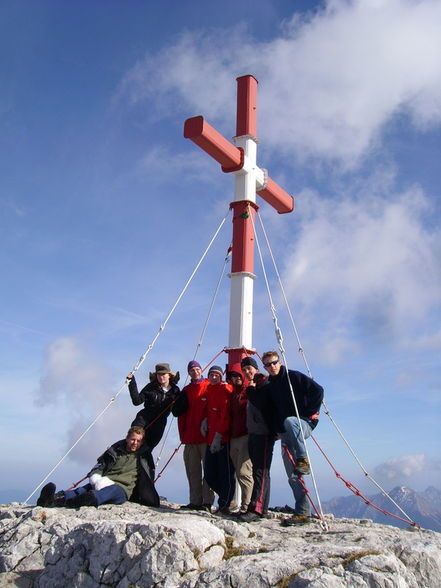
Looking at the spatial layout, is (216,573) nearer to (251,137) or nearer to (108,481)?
(108,481)

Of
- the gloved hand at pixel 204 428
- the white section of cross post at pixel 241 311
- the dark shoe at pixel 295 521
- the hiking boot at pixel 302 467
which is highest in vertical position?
the white section of cross post at pixel 241 311

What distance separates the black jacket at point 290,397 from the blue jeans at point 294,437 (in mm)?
155

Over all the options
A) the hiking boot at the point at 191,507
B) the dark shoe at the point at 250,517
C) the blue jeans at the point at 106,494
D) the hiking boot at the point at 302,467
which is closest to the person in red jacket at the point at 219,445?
the hiking boot at the point at 191,507

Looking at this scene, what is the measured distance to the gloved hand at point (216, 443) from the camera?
8.34m

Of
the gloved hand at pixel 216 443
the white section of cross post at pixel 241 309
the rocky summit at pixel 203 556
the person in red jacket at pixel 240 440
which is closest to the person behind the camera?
the rocky summit at pixel 203 556

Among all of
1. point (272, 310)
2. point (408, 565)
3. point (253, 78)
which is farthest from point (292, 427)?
point (253, 78)

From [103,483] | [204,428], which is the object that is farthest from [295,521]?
[103,483]

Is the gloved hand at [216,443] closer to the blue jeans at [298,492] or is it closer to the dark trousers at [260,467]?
the dark trousers at [260,467]

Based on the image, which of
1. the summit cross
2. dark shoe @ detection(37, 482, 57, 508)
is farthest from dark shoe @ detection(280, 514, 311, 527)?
the summit cross

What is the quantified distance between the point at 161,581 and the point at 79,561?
105 cm

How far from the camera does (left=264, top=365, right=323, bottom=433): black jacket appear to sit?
7918 mm

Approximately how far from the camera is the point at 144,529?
554 centimetres

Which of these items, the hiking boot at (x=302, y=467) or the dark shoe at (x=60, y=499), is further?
the dark shoe at (x=60, y=499)

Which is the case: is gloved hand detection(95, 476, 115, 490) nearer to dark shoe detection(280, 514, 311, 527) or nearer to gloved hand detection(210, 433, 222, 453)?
gloved hand detection(210, 433, 222, 453)
